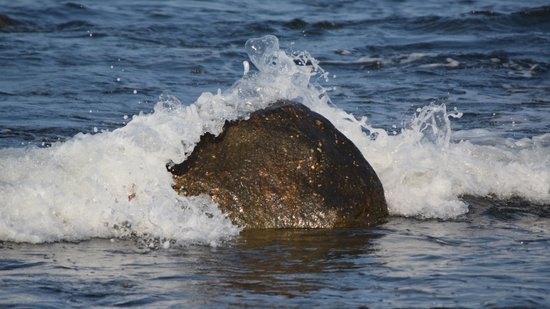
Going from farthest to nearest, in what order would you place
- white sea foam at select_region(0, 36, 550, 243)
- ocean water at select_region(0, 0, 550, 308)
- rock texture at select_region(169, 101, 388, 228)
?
rock texture at select_region(169, 101, 388, 228)
white sea foam at select_region(0, 36, 550, 243)
ocean water at select_region(0, 0, 550, 308)

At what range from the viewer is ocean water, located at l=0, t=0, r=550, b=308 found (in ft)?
17.7

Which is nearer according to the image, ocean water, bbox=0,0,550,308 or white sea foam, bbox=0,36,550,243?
ocean water, bbox=0,0,550,308

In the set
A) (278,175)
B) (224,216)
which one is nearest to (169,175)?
(224,216)

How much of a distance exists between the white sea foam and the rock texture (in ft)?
0.35

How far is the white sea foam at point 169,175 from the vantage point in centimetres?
→ 657

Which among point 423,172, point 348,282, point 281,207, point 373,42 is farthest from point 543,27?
point 348,282

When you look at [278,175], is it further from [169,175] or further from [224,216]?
[169,175]

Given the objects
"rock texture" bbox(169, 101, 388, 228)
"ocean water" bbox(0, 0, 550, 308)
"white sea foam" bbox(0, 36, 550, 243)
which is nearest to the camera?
"ocean water" bbox(0, 0, 550, 308)

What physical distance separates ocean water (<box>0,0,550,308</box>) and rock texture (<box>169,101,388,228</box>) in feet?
0.37

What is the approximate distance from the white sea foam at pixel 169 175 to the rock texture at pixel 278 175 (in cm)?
11

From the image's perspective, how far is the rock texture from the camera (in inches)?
267

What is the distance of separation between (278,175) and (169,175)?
709mm

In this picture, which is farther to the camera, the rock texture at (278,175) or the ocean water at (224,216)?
the rock texture at (278,175)

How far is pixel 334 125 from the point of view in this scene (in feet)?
25.5
